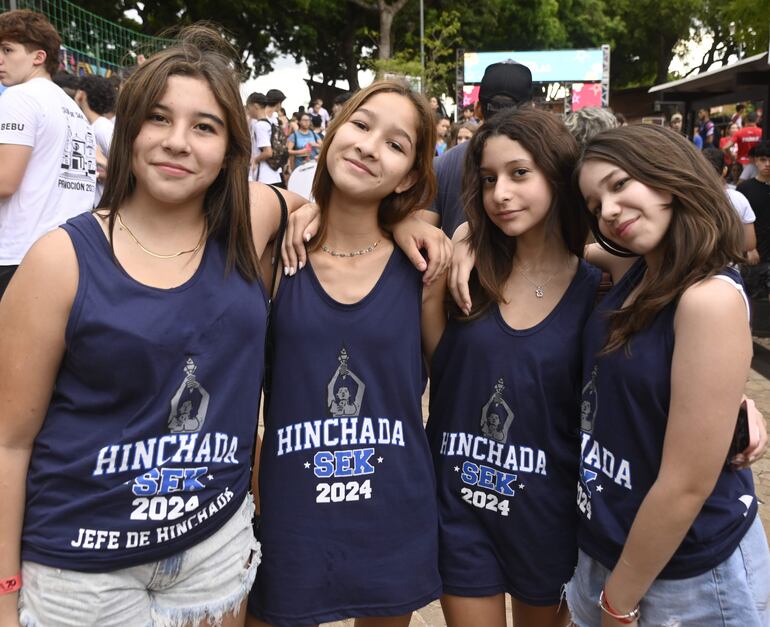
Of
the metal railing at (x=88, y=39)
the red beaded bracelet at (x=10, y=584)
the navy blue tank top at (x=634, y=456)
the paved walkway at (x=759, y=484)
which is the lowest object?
the paved walkway at (x=759, y=484)

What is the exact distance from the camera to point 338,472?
1.96 m

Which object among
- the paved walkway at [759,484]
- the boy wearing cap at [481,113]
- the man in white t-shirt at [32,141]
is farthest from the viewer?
the man in white t-shirt at [32,141]

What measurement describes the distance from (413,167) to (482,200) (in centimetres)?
23

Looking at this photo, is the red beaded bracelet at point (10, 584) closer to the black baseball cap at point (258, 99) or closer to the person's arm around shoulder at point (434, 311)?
the person's arm around shoulder at point (434, 311)

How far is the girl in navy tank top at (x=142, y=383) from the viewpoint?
162cm

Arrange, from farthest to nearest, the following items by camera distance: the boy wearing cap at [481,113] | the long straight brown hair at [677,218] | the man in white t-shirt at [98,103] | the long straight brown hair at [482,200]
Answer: the man in white t-shirt at [98,103] < the boy wearing cap at [481,113] < the long straight brown hair at [482,200] < the long straight brown hair at [677,218]

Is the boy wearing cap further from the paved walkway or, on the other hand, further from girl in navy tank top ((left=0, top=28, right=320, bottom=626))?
the paved walkway

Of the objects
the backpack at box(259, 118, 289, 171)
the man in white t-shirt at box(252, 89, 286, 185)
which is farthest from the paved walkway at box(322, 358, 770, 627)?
the backpack at box(259, 118, 289, 171)

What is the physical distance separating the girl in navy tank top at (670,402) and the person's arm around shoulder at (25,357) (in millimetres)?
1278

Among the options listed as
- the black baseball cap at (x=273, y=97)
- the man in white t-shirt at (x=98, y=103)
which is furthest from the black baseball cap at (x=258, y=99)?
the man in white t-shirt at (x=98, y=103)

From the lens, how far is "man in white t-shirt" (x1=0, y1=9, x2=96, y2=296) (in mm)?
3660

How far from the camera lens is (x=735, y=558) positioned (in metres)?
1.73

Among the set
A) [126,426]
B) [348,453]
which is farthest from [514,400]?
[126,426]

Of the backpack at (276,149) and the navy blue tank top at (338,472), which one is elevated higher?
the backpack at (276,149)
